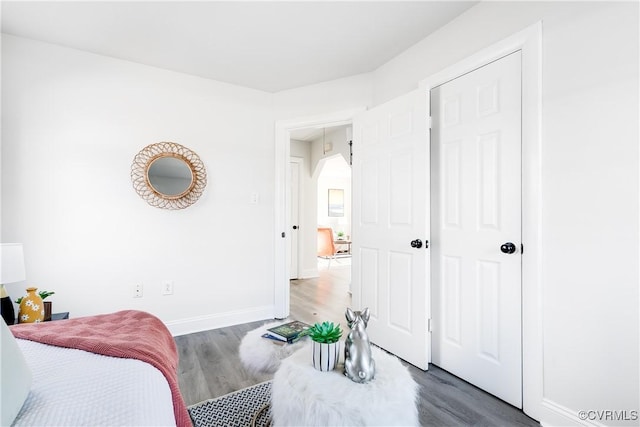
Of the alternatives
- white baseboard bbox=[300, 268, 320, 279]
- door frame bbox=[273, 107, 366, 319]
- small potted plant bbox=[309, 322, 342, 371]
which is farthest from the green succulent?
white baseboard bbox=[300, 268, 320, 279]

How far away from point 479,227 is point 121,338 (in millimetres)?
1918

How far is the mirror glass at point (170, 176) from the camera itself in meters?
2.64

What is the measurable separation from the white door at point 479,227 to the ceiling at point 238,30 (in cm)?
55

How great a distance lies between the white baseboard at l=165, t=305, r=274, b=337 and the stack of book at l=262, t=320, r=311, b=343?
4.40ft

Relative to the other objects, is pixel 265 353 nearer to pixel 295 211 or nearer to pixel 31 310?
pixel 31 310

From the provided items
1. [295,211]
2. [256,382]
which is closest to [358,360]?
[256,382]

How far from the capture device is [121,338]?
120cm

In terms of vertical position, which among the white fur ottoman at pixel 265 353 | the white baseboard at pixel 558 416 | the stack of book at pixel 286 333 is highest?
the stack of book at pixel 286 333

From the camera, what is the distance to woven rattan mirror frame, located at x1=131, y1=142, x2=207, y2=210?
8.51 ft

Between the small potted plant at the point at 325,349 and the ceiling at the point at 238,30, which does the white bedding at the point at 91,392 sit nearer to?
the small potted plant at the point at 325,349

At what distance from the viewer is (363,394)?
3.54ft

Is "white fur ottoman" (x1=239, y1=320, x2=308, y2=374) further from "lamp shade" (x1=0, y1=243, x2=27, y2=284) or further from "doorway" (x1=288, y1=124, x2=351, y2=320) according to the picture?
"doorway" (x1=288, y1=124, x2=351, y2=320)

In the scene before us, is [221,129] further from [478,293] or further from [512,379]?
[512,379]

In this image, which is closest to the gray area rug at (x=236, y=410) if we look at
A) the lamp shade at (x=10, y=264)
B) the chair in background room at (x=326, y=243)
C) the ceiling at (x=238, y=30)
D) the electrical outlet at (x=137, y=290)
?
the lamp shade at (x=10, y=264)
